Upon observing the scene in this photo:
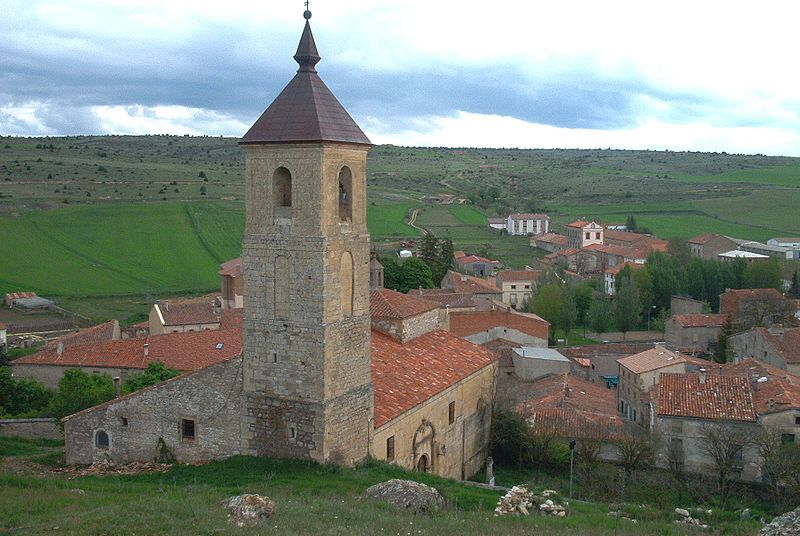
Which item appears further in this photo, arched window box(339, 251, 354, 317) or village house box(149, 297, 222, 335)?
village house box(149, 297, 222, 335)

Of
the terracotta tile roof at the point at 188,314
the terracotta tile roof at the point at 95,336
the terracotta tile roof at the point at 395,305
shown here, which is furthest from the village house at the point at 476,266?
the terracotta tile roof at the point at 395,305

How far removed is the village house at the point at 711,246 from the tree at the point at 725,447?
205ft

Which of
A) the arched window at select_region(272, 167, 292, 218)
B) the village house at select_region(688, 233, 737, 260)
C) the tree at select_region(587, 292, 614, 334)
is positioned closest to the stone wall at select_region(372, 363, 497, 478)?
the arched window at select_region(272, 167, 292, 218)

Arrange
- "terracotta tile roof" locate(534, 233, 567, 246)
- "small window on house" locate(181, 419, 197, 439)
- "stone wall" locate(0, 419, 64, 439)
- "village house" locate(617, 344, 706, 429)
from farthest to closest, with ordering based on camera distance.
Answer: "terracotta tile roof" locate(534, 233, 567, 246) → "village house" locate(617, 344, 706, 429) → "stone wall" locate(0, 419, 64, 439) → "small window on house" locate(181, 419, 197, 439)

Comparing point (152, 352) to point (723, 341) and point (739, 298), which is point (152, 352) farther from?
point (739, 298)

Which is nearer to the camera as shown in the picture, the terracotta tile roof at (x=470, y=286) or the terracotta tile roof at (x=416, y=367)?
the terracotta tile roof at (x=416, y=367)

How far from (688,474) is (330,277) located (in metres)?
14.1

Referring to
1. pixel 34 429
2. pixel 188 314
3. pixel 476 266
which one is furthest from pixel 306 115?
pixel 476 266

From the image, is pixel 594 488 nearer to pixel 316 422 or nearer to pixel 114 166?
pixel 316 422

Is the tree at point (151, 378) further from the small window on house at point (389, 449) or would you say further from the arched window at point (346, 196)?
the arched window at point (346, 196)

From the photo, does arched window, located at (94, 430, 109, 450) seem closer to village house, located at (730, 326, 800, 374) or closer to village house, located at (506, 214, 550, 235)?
village house, located at (730, 326, 800, 374)

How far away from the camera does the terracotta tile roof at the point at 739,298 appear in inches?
2076

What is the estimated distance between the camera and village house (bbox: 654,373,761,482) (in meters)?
23.9

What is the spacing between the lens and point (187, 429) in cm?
1903
